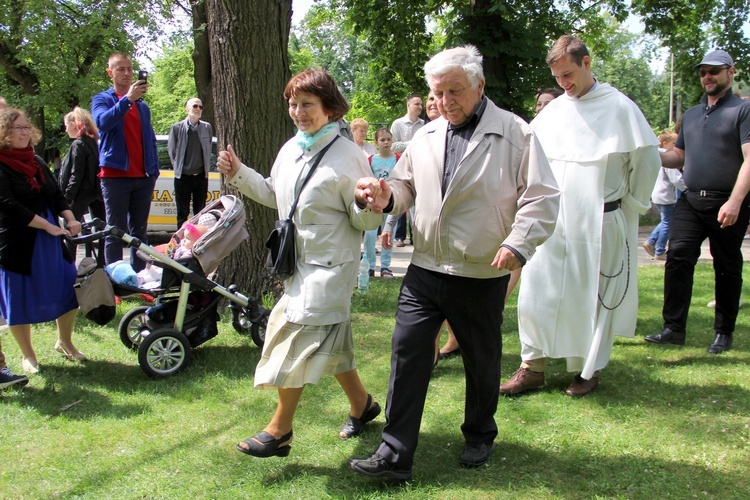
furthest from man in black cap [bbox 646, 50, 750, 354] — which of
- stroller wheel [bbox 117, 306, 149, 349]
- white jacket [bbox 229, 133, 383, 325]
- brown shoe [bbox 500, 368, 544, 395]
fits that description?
stroller wheel [bbox 117, 306, 149, 349]

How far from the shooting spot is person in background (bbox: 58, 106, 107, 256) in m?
7.17

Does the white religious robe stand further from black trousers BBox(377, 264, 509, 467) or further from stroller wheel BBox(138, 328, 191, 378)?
stroller wheel BBox(138, 328, 191, 378)

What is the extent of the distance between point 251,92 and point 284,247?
3091mm

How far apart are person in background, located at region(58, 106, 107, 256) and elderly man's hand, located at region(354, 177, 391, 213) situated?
193 inches

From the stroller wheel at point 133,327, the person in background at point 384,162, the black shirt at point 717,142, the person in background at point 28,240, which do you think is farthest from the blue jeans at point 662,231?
the person in background at point 28,240

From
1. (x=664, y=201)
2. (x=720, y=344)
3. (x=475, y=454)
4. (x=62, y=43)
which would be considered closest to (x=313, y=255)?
(x=475, y=454)

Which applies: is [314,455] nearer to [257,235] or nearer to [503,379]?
[503,379]

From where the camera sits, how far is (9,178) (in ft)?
15.6

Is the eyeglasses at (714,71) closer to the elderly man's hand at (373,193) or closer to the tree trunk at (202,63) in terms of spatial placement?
the elderly man's hand at (373,193)

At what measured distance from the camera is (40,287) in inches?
194

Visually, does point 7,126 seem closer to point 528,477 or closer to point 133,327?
point 133,327

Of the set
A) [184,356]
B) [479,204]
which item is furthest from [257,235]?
[479,204]

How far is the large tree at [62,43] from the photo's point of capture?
18.4 meters

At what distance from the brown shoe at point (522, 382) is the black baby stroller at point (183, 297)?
6.31 ft
